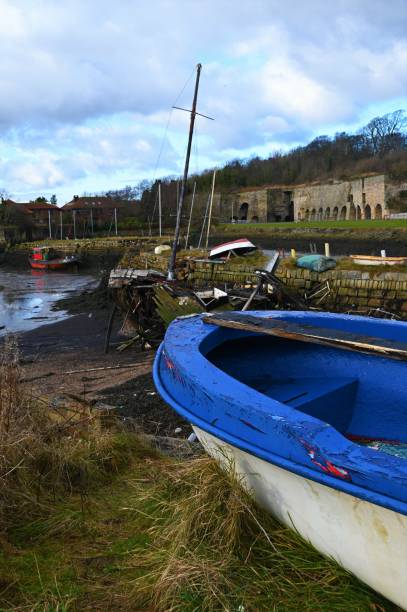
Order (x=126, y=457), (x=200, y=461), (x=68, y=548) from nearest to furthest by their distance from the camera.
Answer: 1. (x=68, y=548)
2. (x=200, y=461)
3. (x=126, y=457)

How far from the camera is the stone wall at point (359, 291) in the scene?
13438 millimetres

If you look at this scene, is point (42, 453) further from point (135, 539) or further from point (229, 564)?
point (229, 564)

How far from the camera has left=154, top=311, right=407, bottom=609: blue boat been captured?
2006 millimetres

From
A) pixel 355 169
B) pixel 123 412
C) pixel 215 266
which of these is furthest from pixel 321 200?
pixel 123 412

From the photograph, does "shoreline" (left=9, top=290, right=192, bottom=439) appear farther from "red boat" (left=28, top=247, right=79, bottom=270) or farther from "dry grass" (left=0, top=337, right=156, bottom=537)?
"red boat" (left=28, top=247, right=79, bottom=270)

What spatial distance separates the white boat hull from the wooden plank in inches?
38.9

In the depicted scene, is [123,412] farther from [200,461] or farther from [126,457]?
[200,461]

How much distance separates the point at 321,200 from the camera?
64.8 m

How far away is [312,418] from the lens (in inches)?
90.0

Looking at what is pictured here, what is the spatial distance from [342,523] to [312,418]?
45 cm

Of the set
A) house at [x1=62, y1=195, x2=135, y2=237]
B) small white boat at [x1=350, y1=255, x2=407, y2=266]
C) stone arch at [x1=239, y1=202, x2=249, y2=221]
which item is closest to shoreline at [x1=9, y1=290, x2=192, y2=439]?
small white boat at [x1=350, y1=255, x2=407, y2=266]

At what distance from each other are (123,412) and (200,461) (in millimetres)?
3207

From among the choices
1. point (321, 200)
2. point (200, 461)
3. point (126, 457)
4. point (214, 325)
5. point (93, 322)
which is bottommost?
point (93, 322)

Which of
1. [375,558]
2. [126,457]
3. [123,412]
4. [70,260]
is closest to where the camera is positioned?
[375,558]
